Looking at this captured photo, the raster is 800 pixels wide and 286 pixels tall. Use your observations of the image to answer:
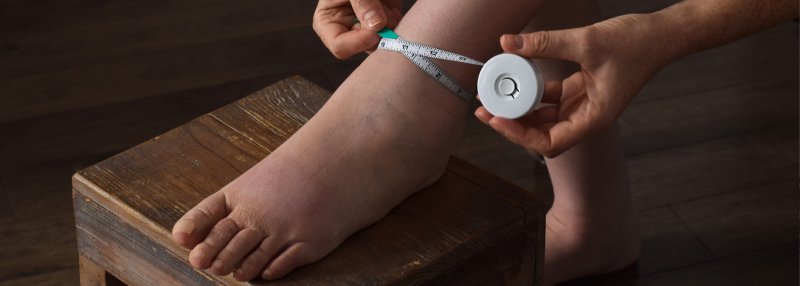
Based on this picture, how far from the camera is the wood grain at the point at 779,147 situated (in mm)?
1550

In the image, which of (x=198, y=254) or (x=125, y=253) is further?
(x=125, y=253)

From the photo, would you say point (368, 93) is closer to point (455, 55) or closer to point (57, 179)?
point (455, 55)

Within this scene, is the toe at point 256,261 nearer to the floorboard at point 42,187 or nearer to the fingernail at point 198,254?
the fingernail at point 198,254

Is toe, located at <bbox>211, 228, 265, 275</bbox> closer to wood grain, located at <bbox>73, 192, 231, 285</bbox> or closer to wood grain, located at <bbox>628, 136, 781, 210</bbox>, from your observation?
wood grain, located at <bbox>73, 192, 231, 285</bbox>

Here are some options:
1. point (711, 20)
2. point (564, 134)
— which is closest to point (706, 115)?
point (711, 20)

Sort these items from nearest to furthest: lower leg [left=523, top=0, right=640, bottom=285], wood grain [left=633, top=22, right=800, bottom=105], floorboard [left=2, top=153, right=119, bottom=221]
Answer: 1. lower leg [left=523, top=0, right=640, bottom=285]
2. floorboard [left=2, top=153, right=119, bottom=221]
3. wood grain [left=633, top=22, right=800, bottom=105]

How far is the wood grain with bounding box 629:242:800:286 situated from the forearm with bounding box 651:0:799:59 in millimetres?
554

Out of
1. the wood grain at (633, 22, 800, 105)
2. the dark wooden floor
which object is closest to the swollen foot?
the dark wooden floor

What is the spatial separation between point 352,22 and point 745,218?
875 millimetres

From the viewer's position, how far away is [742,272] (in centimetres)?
132

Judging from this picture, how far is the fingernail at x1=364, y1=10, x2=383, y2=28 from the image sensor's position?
933 millimetres

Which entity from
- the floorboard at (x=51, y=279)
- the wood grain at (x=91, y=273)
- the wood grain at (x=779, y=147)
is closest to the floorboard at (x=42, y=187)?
the floorboard at (x=51, y=279)

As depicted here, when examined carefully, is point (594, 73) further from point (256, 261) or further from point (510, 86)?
point (256, 261)

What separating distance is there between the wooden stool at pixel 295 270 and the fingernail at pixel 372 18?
0.56ft
